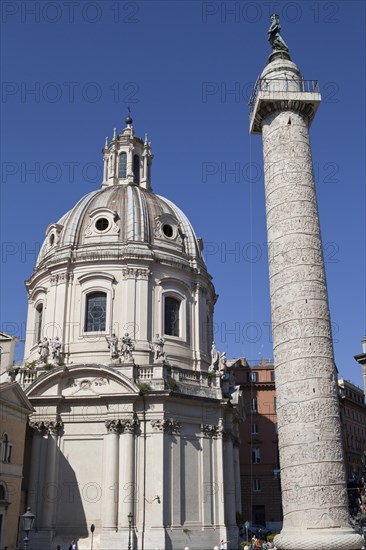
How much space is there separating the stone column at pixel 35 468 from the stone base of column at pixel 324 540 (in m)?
18.9

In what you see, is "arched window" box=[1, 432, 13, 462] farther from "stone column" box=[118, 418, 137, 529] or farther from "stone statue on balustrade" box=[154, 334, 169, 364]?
"stone statue on balustrade" box=[154, 334, 169, 364]

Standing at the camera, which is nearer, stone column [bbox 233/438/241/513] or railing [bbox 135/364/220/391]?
railing [bbox 135/364/220/391]

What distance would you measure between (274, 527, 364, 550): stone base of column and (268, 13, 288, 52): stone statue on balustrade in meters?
18.1

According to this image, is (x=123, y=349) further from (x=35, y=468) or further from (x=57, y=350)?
(x=35, y=468)

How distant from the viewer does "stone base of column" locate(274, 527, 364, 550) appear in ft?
58.4

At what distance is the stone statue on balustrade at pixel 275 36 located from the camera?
83.3 ft

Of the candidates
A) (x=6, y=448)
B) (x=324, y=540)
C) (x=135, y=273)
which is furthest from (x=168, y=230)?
(x=324, y=540)

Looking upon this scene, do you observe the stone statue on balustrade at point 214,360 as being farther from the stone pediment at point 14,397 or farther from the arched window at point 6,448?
the arched window at point 6,448

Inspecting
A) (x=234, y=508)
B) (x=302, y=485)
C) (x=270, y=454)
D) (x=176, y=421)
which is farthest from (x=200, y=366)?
(x=302, y=485)

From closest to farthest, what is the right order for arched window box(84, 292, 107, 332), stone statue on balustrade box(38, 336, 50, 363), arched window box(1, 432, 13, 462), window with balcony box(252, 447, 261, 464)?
arched window box(1, 432, 13, 462) < stone statue on balustrade box(38, 336, 50, 363) < arched window box(84, 292, 107, 332) < window with balcony box(252, 447, 261, 464)

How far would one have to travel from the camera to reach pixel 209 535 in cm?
3419

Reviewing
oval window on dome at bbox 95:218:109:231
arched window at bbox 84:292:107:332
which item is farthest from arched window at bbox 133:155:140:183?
arched window at bbox 84:292:107:332

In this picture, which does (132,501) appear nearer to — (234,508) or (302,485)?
(234,508)

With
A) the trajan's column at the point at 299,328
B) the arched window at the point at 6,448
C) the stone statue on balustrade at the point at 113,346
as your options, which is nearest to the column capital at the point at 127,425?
the stone statue on balustrade at the point at 113,346
